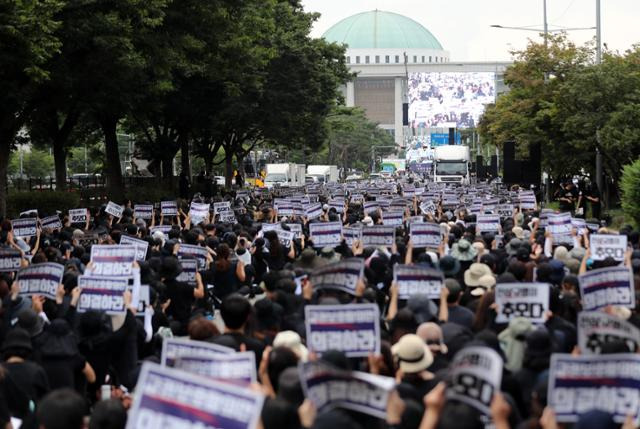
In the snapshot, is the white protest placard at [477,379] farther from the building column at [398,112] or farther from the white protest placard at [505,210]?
the building column at [398,112]

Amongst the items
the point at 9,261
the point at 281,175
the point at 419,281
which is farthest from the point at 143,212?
the point at 281,175

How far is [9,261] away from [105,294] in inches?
186

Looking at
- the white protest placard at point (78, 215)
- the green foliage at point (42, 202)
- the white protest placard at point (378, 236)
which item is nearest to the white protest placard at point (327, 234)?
the white protest placard at point (378, 236)

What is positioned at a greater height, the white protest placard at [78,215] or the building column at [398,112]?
the building column at [398,112]

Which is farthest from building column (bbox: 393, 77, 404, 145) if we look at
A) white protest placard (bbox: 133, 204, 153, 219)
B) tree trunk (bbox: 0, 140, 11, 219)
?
white protest placard (bbox: 133, 204, 153, 219)

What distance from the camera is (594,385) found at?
6.25 meters

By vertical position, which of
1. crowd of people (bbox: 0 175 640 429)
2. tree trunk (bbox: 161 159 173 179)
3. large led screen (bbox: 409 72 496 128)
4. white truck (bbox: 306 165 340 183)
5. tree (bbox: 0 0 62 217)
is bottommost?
white truck (bbox: 306 165 340 183)

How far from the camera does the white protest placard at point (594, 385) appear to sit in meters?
6.17

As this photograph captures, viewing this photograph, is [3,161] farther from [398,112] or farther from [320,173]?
[398,112]

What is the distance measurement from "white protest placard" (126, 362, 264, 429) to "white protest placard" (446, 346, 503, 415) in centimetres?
96

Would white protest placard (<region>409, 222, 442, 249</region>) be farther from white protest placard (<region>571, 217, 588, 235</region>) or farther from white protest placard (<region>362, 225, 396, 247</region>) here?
white protest placard (<region>571, 217, 588, 235</region>)

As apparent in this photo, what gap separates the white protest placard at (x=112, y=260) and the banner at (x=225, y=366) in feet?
16.7

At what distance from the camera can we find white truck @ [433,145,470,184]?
65.1 m

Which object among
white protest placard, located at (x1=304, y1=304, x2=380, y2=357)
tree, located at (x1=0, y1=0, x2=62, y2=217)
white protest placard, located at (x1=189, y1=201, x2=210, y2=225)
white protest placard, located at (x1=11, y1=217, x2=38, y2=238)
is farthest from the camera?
white protest placard, located at (x1=189, y1=201, x2=210, y2=225)
